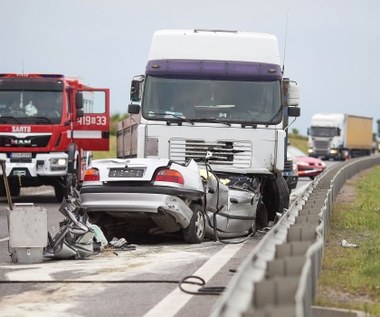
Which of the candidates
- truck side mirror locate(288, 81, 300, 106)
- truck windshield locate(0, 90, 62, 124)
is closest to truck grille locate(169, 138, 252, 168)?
truck side mirror locate(288, 81, 300, 106)

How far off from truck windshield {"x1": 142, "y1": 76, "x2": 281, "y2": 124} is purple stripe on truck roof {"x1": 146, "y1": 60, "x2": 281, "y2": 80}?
135 mm

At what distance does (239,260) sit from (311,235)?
3438 mm

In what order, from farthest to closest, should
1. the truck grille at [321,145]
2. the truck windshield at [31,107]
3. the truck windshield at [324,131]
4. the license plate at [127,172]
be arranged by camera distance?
the truck windshield at [324,131]
the truck grille at [321,145]
the truck windshield at [31,107]
the license plate at [127,172]

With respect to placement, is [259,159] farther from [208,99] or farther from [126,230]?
[126,230]

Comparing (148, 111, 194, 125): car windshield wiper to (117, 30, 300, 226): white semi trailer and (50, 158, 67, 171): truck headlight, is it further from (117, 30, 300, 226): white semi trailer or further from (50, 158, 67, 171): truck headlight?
(50, 158, 67, 171): truck headlight

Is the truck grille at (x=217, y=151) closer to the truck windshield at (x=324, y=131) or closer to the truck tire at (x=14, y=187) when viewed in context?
the truck tire at (x=14, y=187)

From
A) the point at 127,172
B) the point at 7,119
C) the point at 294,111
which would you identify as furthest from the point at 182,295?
the point at 7,119

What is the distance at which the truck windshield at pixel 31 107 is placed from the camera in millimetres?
26719

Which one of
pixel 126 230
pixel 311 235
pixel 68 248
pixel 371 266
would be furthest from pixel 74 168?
pixel 311 235

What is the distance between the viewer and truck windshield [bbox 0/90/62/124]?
87.7 ft

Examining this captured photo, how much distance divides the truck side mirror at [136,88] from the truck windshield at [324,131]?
211ft

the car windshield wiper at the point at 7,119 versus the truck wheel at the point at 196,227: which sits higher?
the car windshield wiper at the point at 7,119

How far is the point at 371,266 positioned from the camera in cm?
1195

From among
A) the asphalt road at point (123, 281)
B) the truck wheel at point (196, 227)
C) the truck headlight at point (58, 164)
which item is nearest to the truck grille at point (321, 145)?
the truck headlight at point (58, 164)
